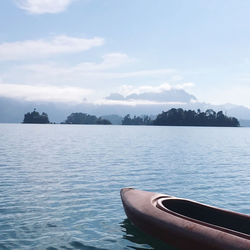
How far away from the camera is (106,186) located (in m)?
25.3

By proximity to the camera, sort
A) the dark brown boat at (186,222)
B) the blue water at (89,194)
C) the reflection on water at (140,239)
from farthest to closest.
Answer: the blue water at (89,194)
the reflection on water at (140,239)
the dark brown boat at (186,222)

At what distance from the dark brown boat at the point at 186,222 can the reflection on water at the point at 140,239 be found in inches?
14.7

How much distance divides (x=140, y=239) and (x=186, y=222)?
286cm

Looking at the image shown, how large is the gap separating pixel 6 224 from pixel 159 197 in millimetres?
7346

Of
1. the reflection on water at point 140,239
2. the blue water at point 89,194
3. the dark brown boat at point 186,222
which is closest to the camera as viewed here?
the dark brown boat at point 186,222

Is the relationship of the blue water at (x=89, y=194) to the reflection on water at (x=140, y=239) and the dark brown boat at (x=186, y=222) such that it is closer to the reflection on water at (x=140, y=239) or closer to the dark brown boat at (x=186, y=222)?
the reflection on water at (x=140, y=239)

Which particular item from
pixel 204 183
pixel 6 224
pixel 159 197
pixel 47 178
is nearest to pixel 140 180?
pixel 204 183

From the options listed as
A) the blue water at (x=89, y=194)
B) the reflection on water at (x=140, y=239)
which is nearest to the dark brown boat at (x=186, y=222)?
the reflection on water at (x=140, y=239)

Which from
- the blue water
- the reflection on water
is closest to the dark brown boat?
the reflection on water

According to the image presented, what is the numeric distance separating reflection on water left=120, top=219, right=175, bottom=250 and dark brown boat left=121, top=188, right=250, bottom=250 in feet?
1.23

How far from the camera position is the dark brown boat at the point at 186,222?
10562 mm

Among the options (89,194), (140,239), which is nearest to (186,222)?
(140,239)

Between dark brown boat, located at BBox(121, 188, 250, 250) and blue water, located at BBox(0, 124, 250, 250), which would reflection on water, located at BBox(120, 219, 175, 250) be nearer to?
blue water, located at BBox(0, 124, 250, 250)

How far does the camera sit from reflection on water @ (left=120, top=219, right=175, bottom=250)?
1317 centimetres
